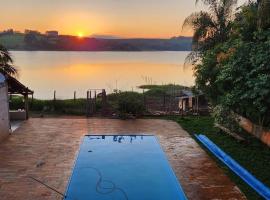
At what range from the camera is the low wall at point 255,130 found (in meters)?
14.5

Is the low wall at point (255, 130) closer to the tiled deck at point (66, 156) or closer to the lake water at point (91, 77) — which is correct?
the tiled deck at point (66, 156)

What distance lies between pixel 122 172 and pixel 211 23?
1196 cm

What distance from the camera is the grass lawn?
35.5ft

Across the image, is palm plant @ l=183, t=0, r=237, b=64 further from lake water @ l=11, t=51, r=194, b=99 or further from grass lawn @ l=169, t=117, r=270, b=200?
grass lawn @ l=169, t=117, r=270, b=200

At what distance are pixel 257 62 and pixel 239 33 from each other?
330 centimetres

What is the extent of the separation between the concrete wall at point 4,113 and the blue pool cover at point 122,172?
3027mm

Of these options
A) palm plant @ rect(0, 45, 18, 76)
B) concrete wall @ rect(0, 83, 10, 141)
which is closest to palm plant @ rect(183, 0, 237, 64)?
palm plant @ rect(0, 45, 18, 76)

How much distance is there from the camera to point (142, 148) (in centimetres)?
1475

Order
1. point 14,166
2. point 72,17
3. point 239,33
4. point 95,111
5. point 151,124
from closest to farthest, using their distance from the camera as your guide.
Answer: point 14,166
point 239,33
point 151,124
point 95,111
point 72,17

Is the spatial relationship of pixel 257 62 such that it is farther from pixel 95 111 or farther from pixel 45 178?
pixel 95 111

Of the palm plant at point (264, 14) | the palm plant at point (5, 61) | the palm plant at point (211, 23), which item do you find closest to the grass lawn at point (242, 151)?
the palm plant at point (264, 14)

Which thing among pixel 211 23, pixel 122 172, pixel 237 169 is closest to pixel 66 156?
pixel 122 172

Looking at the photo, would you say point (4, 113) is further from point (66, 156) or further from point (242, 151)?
point (242, 151)

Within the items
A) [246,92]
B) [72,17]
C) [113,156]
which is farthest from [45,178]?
[72,17]
